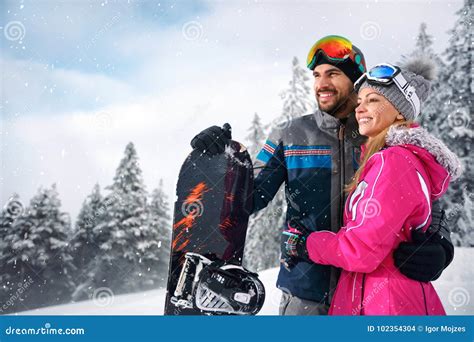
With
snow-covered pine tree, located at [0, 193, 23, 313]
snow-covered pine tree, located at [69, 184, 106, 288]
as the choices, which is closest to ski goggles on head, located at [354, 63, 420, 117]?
snow-covered pine tree, located at [0, 193, 23, 313]

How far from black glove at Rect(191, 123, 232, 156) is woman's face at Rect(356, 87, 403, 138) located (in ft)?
2.95

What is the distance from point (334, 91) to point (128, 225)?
1118 cm

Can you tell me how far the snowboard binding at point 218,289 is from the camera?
2693mm

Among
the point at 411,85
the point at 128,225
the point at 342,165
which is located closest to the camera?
the point at 411,85

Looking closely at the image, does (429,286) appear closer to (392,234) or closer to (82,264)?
(392,234)

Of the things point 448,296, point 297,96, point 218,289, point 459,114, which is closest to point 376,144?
point 218,289

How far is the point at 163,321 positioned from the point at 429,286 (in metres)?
1.69

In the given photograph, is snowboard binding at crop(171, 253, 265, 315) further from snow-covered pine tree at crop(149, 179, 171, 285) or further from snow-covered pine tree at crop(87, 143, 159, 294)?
snow-covered pine tree at crop(149, 179, 171, 285)

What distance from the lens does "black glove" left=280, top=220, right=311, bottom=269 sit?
2.56 meters

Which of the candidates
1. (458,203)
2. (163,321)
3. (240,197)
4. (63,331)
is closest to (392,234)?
(240,197)

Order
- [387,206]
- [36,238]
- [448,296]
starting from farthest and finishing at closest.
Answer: [36,238]
[448,296]
[387,206]

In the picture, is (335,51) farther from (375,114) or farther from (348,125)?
(375,114)

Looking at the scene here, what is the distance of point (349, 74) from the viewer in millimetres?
3004

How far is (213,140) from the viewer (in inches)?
114
